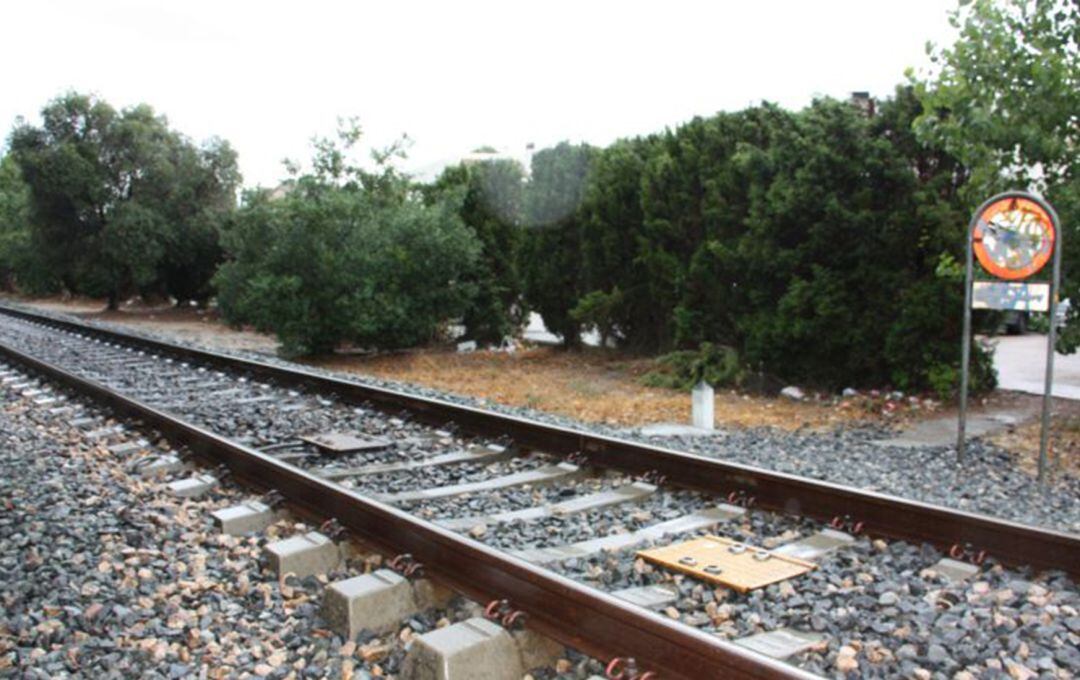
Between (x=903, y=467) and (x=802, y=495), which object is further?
(x=903, y=467)

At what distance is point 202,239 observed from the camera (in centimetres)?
3209

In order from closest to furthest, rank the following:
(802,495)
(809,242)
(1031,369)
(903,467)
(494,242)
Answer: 1. (802,495)
2. (903,467)
3. (809,242)
4. (1031,369)
5. (494,242)

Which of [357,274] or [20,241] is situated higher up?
[20,241]

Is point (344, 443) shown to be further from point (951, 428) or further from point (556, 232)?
point (556, 232)

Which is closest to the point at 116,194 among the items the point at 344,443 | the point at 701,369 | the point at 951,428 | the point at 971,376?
the point at 701,369

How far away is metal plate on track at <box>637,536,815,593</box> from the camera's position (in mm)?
3748

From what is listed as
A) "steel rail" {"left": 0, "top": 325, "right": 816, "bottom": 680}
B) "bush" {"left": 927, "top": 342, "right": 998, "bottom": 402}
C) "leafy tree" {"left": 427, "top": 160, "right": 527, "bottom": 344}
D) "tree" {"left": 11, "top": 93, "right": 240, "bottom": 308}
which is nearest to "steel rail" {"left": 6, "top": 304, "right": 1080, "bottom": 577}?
"steel rail" {"left": 0, "top": 325, "right": 816, "bottom": 680}

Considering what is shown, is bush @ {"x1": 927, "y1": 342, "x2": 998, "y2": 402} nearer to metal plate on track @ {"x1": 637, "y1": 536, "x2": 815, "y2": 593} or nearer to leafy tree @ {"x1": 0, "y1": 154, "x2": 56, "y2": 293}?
metal plate on track @ {"x1": 637, "y1": 536, "x2": 815, "y2": 593}

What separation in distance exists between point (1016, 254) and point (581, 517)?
4145 mm

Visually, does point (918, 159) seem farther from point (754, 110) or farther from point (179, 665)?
point (179, 665)

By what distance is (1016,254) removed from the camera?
22.4 ft

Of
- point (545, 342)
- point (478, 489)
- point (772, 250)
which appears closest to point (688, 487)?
point (478, 489)

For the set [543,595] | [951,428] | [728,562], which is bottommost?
[951,428]

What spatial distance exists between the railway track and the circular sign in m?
3.15
